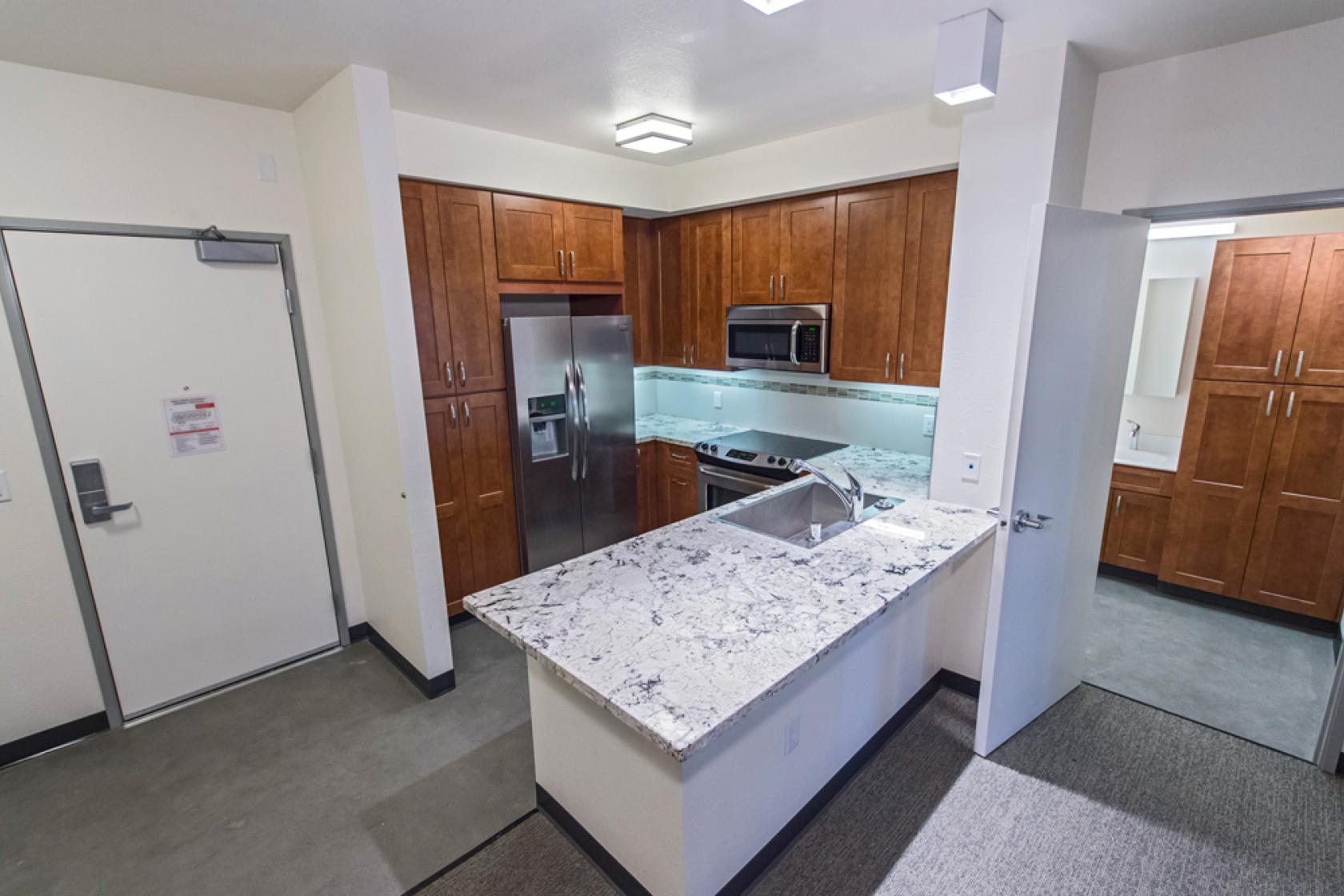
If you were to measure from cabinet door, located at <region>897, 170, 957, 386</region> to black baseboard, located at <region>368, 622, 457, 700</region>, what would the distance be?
268cm

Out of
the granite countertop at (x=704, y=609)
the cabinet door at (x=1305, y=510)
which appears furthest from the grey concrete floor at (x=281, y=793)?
the cabinet door at (x=1305, y=510)

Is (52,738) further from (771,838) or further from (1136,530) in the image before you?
Result: (1136,530)

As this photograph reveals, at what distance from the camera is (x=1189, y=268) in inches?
136

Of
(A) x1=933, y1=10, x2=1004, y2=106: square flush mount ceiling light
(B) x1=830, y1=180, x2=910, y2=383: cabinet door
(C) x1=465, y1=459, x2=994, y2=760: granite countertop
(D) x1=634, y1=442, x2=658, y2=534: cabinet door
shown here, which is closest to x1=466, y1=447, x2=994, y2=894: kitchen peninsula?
(C) x1=465, y1=459, x2=994, y2=760: granite countertop

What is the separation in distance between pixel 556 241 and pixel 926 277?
6.52 feet

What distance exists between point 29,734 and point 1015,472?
13.0 feet

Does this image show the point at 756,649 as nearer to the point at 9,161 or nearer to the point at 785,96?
the point at 785,96

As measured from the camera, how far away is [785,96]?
257 centimetres

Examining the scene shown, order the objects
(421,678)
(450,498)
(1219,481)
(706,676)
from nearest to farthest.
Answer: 1. (706,676)
2. (421,678)
3. (450,498)
4. (1219,481)

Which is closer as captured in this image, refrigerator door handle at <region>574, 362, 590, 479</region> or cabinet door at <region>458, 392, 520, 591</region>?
cabinet door at <region>458, 392, 520, 591</region>

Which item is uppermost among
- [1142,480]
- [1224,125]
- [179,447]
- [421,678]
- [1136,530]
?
[1224,125]

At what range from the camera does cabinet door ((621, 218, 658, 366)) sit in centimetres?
404

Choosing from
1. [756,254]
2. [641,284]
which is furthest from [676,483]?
[756,254]

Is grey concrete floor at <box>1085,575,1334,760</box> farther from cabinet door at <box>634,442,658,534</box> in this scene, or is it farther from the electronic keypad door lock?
the electronic keypad door lock
